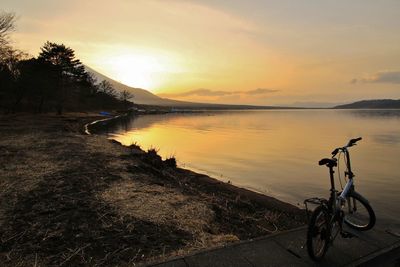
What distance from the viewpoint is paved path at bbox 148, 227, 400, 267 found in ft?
16.4

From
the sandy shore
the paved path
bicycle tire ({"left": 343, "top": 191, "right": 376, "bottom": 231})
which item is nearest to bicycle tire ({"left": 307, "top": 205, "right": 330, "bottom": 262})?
the paved path

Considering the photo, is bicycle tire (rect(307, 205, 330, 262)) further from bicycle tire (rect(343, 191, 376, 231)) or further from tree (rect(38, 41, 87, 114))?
tree (rect(38, 41, 87, 114))

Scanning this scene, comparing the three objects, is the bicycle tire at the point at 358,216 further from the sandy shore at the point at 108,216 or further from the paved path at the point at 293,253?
the sandy shore at the point at 108,216

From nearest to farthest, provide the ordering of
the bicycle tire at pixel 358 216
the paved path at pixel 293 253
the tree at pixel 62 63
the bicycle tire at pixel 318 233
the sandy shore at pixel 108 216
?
the bicycle tire at pixel 318 233 → the paved path at pixel 293 253 → the sandy shore at pixel 108 216 → the bicycle tire at pixel 358 216 → the tree at pixel 62 63

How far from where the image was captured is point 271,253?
17.5 feet

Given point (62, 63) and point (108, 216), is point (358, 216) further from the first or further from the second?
point (62, 63)

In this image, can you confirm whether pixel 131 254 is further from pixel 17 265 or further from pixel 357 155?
pixel 357 155

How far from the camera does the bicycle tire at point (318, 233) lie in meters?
4.88

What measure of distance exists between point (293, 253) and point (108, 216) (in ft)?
13.2

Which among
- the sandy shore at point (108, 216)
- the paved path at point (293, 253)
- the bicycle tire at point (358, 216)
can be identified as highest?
the bicycle tire at point (358, 216)

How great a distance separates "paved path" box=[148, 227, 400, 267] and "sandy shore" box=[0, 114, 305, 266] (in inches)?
22.6

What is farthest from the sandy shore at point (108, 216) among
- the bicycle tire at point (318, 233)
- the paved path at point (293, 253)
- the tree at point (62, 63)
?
the tree at point (62, 63)

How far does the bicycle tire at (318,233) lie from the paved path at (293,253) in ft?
0.57

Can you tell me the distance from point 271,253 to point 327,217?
113 cm
